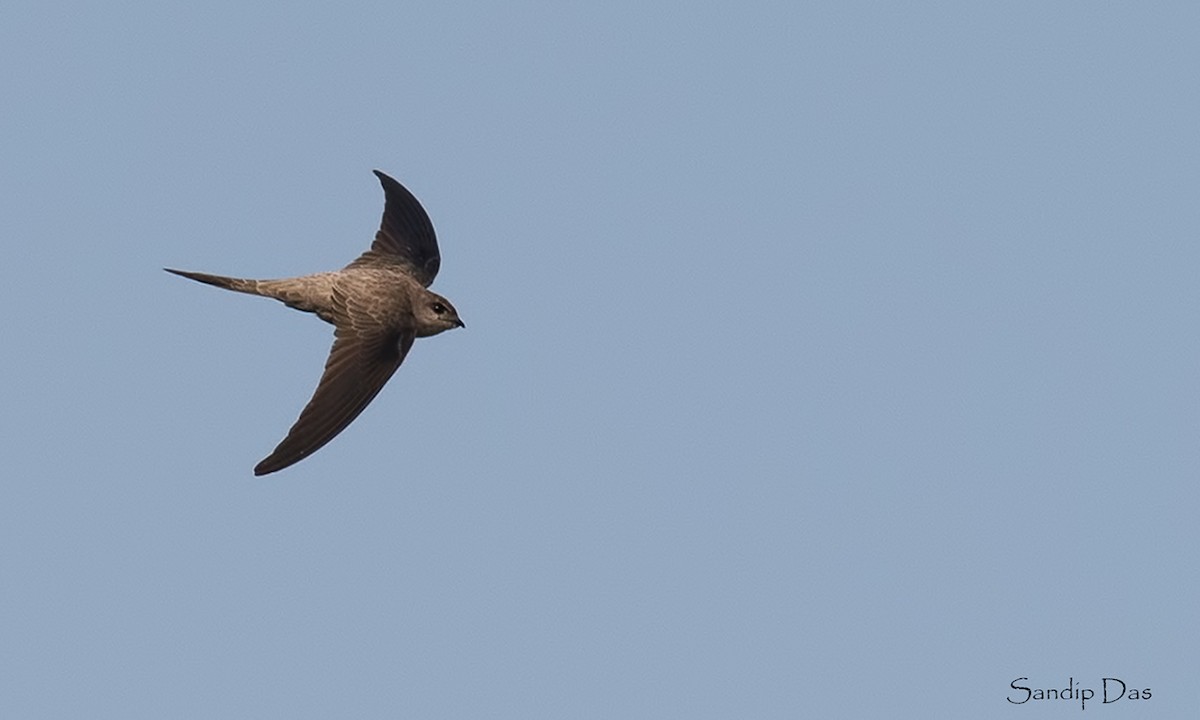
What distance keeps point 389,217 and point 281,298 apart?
237cm

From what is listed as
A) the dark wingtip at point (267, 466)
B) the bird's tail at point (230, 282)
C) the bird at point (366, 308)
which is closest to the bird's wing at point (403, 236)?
the bird at point (366, 308)

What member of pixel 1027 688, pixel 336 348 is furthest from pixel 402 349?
pixel 1027 688

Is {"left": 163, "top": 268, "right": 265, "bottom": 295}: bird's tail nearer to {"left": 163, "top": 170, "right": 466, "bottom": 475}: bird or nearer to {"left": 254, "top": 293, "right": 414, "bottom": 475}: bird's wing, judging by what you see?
{"left": 163, "top": 170, "right": 466, "bottom": 475}: bird

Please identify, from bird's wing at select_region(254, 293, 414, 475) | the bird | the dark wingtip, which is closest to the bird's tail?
the bird

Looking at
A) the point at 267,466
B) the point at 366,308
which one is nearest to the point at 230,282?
the point at 366,308

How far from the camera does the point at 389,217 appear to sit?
21078 millimetres

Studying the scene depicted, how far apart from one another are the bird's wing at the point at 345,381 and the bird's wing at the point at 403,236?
210 cm

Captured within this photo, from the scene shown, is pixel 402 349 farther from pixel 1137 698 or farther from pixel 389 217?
pixel 1137 698

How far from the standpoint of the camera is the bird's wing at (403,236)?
2077cm

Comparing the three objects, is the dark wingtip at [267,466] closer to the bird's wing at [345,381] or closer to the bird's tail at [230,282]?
the bird's wing at [345,381]

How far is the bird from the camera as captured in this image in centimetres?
1666

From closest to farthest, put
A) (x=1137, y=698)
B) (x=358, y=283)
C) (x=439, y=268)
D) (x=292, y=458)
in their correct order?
(x=292, y=458)
(x=1137, y=698)
(x=358, y=283)
(x=439, y=268)

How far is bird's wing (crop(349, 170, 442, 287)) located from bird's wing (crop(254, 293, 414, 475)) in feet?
6.89

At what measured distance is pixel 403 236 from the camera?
20969 mm
